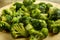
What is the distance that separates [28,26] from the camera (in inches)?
32.3

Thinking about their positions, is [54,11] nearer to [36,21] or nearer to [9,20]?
[36,21]

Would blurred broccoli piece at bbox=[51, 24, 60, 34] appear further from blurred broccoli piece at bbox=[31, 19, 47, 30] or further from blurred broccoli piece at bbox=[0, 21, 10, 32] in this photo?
blurred broccoli piece at bbox=[0, 21, 10, 32]

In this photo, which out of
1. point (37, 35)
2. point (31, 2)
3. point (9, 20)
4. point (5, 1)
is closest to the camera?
point (37, 35)

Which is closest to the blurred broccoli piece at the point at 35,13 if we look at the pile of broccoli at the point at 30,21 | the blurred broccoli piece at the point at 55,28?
the pile of broccoli at the point at 30,21

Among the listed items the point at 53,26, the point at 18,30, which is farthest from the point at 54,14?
the point at 18,30

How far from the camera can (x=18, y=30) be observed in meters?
0.85

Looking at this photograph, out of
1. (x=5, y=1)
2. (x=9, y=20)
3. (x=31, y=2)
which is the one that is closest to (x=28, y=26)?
(x=9, y=20)

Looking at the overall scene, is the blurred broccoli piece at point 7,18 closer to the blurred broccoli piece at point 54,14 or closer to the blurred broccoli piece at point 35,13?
the blurred broccoli piece at point 35,13

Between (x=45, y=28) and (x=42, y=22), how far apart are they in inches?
1.5

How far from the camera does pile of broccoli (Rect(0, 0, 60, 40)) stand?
2.68 feet

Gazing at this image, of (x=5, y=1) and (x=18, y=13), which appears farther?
(x=5, y=1)

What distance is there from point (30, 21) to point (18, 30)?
0.08m

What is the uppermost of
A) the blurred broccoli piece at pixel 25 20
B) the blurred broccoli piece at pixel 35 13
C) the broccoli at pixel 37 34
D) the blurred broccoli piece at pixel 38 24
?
the blurred broccoli piece at pixel 35 13

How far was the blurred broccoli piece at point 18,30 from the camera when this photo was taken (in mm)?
824
